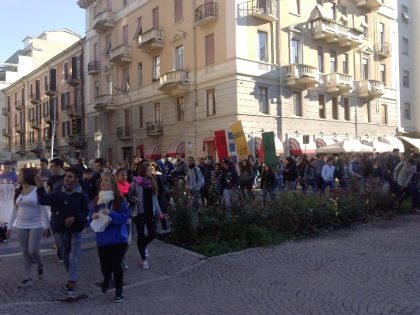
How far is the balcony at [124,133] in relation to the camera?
37.6m

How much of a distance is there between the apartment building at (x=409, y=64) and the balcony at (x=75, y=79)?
1185 inches

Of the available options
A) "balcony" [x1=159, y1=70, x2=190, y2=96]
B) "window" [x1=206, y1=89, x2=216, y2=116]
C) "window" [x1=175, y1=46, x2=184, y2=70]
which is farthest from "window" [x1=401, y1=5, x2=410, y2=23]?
"balcony" [x1=159, y1=70, x2=190, y2=96]

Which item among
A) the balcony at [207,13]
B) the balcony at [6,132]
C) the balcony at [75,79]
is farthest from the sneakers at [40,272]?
the balcony at [6,132]

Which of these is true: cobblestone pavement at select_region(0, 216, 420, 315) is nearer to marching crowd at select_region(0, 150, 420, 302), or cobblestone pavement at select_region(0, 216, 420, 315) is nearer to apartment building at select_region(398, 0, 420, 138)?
marching crowd at select_region(0, 150, 420, 302)

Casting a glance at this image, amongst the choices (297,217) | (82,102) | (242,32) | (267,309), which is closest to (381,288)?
(267,309)

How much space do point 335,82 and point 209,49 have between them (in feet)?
31.7

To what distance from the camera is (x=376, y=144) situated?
3039 centimetres

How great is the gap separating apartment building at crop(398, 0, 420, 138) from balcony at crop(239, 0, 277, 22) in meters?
18.5

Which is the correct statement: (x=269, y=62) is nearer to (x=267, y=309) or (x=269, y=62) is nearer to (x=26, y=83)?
(x=267, y=309)

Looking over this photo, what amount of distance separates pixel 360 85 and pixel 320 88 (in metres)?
4.99

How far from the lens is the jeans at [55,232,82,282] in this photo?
6258 mm

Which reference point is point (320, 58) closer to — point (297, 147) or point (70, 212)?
point (297, 147)

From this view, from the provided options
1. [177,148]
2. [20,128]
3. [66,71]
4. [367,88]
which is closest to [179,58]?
[177,148]

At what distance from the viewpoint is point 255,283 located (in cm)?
677
